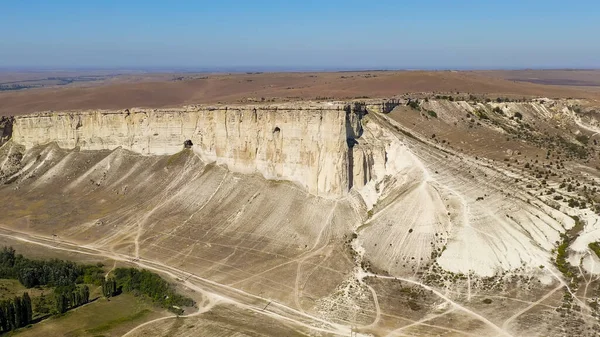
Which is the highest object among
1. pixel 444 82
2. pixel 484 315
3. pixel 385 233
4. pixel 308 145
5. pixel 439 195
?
pixel 444 82

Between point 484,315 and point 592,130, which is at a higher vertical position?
point 592,130

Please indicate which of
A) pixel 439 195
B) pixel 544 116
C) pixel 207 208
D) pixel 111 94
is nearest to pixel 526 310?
pixel 439 195

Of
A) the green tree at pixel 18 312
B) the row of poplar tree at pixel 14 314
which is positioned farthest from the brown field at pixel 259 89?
the green tree at pixel 18 312

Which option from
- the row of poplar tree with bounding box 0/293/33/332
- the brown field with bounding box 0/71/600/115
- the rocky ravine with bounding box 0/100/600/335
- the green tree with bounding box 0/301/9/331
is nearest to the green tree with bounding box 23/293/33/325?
the row of poplar tree with bounding box 0/293/33/332

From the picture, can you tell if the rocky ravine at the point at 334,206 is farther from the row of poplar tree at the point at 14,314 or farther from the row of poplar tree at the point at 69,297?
the row of poplar tree at the point at 14,314

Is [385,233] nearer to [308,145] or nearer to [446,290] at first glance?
[446,290]

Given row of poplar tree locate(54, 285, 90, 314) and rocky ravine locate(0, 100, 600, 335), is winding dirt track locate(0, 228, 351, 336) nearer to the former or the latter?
rocky ravine locate(0, 100, 600, 335)
